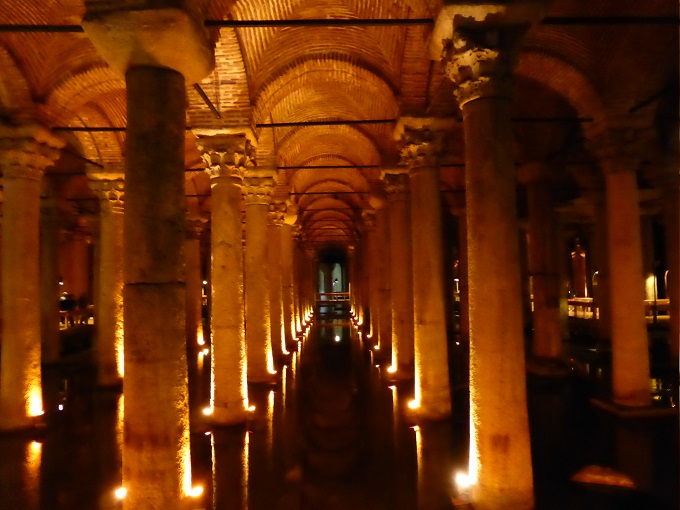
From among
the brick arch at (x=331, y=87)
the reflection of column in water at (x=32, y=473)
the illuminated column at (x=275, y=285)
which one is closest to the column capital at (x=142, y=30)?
the brick arch at (x=331, y=87)

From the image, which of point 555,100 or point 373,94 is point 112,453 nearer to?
point 373,94

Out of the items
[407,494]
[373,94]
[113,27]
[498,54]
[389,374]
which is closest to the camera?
[113,27]

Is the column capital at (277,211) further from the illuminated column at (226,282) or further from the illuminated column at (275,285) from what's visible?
the illuminated column at (226,282)

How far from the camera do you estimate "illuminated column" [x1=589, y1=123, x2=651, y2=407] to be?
816 centimetres

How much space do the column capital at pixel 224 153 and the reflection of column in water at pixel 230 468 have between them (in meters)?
4.08

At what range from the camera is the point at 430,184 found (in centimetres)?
817

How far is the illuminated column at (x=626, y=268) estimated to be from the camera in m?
8.16

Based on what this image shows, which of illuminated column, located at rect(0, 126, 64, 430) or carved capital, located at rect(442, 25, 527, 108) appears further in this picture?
illuminated column, located at rect(0, 126, 64, 430)

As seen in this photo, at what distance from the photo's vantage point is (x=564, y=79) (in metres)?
8.52

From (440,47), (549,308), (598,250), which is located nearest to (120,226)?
(440,47)

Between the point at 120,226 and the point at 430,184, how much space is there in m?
7.46

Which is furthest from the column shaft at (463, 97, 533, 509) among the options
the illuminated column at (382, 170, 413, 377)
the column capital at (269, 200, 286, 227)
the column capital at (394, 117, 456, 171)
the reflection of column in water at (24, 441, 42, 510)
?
the column capital at (269, 200, 286, 227)

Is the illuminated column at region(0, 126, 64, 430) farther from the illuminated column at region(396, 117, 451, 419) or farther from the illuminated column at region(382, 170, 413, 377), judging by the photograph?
the illuminated column at region(382, 170, 413, 377)

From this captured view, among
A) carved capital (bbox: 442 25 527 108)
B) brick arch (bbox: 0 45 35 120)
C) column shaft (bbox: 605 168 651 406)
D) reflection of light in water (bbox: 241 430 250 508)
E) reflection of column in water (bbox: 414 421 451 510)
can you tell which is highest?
brick arch (bbox: 0 45 35 120)
